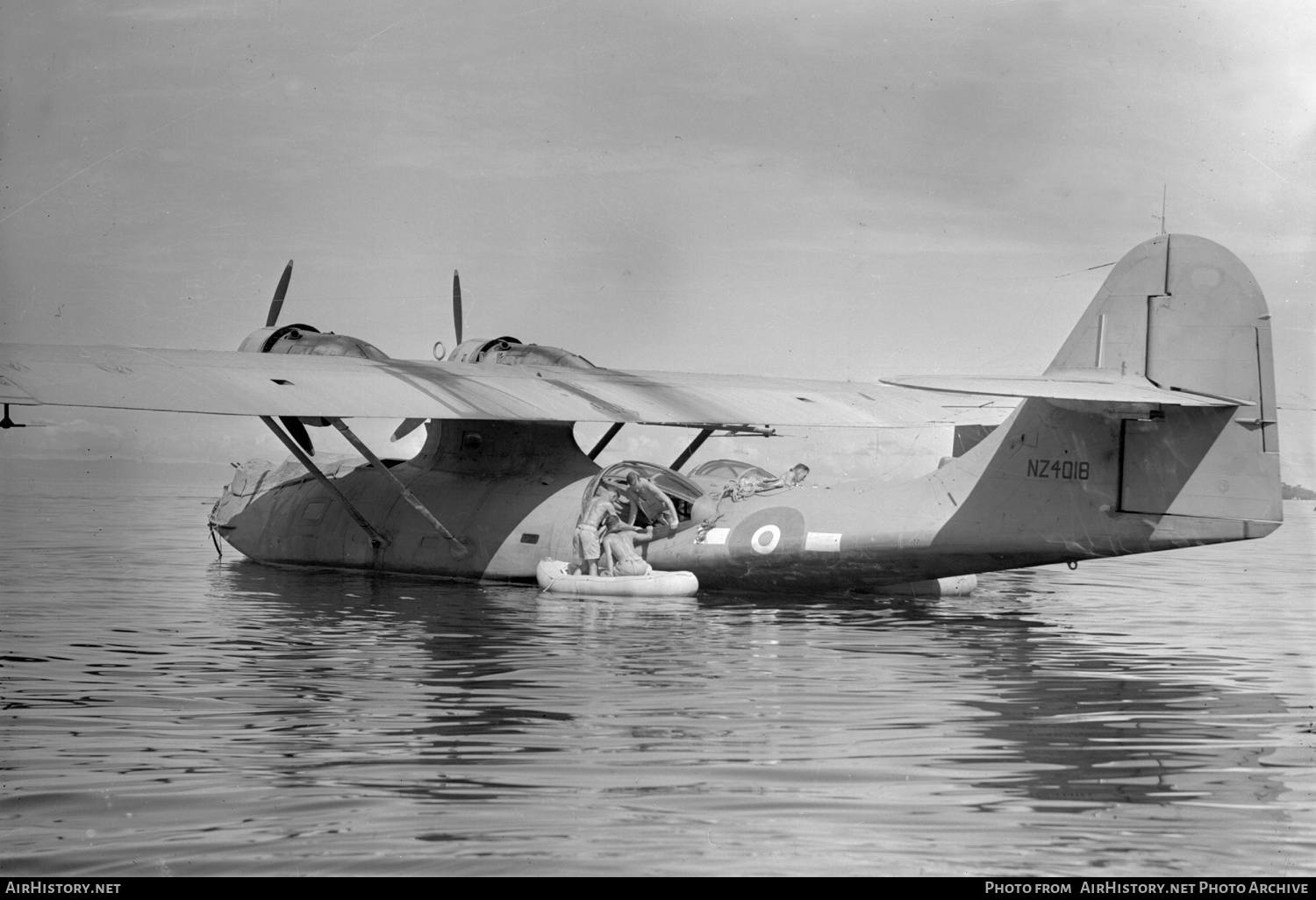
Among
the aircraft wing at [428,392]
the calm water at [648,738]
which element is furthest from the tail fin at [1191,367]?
the aircraft wing at [428,392]

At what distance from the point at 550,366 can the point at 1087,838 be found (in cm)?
1525

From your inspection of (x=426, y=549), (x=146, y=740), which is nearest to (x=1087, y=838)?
(x=146, y=740)

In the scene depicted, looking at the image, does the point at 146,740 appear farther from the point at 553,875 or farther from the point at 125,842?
the point at 553,875

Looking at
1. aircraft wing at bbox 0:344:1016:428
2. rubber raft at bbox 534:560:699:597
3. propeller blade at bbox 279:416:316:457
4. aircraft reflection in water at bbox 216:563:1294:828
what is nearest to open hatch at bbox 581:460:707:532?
aircraft wing at bbox 0:344:1016:428

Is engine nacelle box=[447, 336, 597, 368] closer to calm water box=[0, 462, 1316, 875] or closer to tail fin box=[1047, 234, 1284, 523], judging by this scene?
calm water box=[0, 462, 1316, 875]

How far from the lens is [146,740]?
332 inches

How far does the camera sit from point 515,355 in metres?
21.2

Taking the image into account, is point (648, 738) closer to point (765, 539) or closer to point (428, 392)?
point (765, 539)

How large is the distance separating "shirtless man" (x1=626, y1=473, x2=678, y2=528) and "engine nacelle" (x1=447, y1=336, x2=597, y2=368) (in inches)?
139

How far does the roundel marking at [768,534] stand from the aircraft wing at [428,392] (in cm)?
210

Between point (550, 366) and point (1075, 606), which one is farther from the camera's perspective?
point (550, 366)

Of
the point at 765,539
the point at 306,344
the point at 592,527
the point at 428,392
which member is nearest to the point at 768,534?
the point at 765,539

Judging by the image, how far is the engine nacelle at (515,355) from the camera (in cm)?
2112
